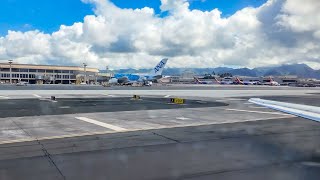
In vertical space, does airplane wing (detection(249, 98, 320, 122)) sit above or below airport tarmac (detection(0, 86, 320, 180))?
above

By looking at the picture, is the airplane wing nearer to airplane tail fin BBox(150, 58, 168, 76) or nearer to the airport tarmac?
the airport tarmac

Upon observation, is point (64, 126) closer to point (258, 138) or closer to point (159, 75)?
point (258, 138)

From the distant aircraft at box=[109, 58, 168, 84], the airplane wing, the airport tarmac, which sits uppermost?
the distant aircraft at box=[109, 58, 168, 84]

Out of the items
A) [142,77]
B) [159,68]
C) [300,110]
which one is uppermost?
[159,68]

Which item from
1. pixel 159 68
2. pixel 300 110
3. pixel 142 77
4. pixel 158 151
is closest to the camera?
pixel 158 151

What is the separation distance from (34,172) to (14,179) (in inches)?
26.6

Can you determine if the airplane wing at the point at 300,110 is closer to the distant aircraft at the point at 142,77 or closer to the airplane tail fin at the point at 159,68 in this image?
the airplane tail fin at the point at 159,68

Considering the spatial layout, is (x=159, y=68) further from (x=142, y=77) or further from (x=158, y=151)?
(x=158, y=151)

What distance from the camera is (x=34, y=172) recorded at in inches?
372

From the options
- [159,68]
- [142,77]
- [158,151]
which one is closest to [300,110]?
[158,151]

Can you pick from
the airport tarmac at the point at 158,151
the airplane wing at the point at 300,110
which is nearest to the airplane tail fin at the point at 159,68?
the airport tarmac at the point at 158,151

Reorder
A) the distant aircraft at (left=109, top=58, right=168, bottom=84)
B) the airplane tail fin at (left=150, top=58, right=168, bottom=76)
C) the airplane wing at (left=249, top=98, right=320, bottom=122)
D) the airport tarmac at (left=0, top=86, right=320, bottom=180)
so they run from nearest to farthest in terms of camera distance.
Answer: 1. the airport tarmac at (left=0, top=86, right=320, bottom=180)
2. the airplane wing at (left=249, top=98, right=320, bottom=122)
3. the airplane tail fin at (left=150, top=58, right=168, bottom=76)
4. the distant aircraft at (left=109, top=58, right=168, bottom=84)

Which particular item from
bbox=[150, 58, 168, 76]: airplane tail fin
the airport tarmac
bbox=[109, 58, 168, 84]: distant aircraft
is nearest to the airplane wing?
the airport tarmac

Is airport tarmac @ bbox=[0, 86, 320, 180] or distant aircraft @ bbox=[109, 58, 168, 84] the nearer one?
airport tarmac @ bbox=[0, 86, 320, 180]
